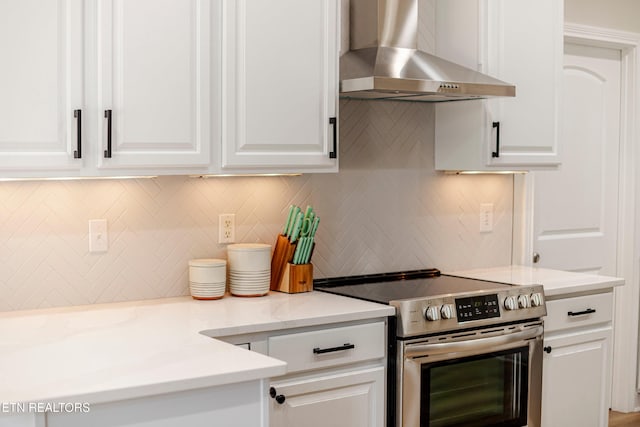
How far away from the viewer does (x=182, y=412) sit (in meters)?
2.22

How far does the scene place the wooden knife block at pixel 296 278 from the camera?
11.3 feet

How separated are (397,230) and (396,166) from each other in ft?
0.97

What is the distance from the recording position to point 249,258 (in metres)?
3.33

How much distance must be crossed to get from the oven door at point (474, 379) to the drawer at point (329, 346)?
13 centimetres

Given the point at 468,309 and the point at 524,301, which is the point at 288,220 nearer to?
the point at 468,309

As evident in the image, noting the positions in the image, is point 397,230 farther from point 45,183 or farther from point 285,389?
point 45,183

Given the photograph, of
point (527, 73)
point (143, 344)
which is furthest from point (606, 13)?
point (143, 344)

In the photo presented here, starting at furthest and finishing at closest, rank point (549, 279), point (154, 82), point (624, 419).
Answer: point (624, 419) < point (549, 279) < point (154, 82)

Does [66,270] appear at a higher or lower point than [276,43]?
lower

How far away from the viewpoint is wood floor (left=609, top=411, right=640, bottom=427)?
4859mm

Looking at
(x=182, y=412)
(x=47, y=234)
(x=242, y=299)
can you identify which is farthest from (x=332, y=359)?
(x=47, y=234)

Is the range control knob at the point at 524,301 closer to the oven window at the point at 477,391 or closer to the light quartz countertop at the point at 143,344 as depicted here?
the oven window at the point at 477,391

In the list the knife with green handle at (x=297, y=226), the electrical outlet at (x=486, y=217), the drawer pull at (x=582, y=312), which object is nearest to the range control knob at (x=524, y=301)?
the drawer pull at (x=582, y=312)

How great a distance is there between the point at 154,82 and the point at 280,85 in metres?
0.51
